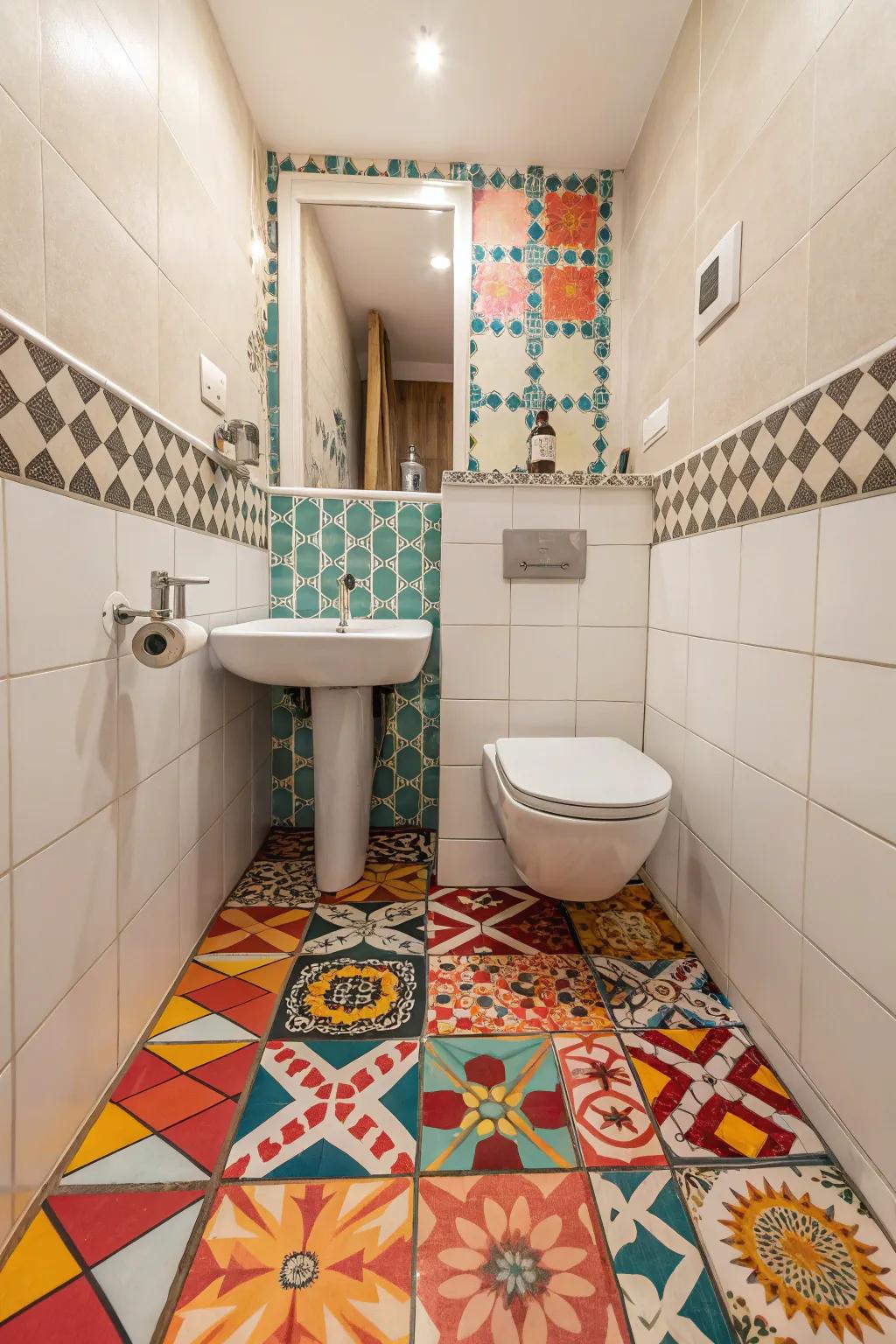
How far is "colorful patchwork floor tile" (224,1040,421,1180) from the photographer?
0.89 m

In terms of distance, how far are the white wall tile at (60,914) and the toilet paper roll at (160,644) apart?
0.88 ft

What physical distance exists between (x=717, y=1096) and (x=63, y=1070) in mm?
1044

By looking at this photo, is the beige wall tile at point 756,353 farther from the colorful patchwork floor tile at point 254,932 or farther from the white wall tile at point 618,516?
the colorful patchwork floor tile at point 254,932

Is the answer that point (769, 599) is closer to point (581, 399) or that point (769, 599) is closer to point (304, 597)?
point (581, 399)

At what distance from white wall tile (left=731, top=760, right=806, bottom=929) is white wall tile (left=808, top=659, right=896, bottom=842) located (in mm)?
92

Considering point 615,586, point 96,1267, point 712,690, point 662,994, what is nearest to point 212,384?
point 615,586

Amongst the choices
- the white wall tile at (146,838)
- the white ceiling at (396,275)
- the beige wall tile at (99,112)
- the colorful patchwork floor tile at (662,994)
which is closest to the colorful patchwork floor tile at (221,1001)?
the white wall tile at (146,838)

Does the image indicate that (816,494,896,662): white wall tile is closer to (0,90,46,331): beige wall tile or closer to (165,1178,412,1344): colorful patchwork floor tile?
(165,1178,412,1344): colorful patchwork floor tile

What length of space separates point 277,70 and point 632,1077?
→ 2.68 meters

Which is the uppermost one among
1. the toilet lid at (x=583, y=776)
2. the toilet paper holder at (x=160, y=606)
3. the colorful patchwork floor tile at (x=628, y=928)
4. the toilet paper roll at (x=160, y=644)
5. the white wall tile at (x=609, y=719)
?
the toilet paper holder at (x=160, y=606)

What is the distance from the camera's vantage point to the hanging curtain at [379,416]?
2.07 m

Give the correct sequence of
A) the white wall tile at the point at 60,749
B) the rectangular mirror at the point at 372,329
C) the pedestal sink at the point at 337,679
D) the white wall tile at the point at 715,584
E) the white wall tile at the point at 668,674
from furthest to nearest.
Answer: the rectangular mirror at the point at 372,329 → the white wall tile at the point at 668,674 → the pedestal sink at the point at 337,679 → the white wall tile at the point at 715,584 → the white wall tile at the point at 60,749

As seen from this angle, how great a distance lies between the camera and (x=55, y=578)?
862mm

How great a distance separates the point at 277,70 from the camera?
5.69ft
